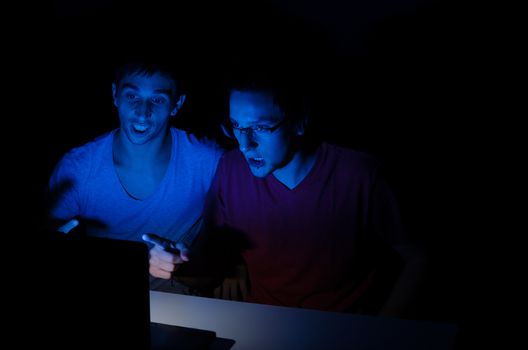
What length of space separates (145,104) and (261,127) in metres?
0.49

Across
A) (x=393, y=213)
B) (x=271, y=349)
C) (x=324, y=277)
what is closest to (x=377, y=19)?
(x=393, y=213)

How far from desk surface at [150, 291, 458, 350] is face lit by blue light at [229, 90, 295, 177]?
2.00 ft

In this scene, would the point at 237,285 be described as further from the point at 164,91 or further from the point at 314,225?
the point at 164,91

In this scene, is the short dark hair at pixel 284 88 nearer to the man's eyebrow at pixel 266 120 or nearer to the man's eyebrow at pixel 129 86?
the man's eyebrow at pixel 266 120

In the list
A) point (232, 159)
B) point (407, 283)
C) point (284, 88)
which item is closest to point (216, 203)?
point (232, 159)

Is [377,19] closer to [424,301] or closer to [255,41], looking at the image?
[255,41]

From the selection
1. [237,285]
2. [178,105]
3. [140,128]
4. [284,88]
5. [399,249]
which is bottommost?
[237,285]

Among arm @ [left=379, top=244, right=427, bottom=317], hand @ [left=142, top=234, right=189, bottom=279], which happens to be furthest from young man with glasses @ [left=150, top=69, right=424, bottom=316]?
hand @ [left=142, top=234, right=189, bottom=279]

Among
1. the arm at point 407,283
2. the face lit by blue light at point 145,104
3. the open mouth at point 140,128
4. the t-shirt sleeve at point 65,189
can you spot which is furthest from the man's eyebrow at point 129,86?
the arm at point 407,283

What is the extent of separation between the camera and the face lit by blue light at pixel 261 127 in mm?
1810

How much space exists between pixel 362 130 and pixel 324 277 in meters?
0.59

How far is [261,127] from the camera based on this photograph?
6.01ft

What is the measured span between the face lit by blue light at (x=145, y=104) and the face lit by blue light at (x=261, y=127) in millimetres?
285

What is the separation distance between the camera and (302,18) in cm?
178
